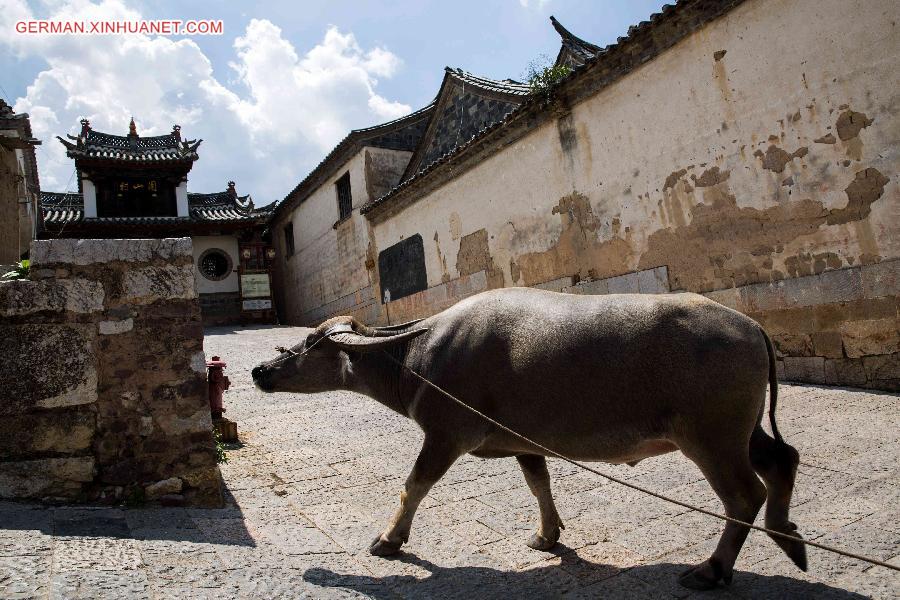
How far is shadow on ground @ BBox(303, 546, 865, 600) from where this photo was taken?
2779 millimetres

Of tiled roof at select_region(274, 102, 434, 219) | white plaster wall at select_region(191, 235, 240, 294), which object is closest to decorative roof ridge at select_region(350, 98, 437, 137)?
tiled roof at select_region(274, 102, 434, 219)

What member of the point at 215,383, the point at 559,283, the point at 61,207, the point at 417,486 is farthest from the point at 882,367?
the point at 61,207

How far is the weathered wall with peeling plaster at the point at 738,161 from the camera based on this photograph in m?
6.57

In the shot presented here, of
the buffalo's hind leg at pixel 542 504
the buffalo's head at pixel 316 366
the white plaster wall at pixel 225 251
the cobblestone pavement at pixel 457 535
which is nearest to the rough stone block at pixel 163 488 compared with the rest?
the cobblestone pavement at pixel 457 535

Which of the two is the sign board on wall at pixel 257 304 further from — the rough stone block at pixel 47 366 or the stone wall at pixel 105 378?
the rough stone block at pixel 47 366

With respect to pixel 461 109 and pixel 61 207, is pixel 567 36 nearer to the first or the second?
pixel 461 109

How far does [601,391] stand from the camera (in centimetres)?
289

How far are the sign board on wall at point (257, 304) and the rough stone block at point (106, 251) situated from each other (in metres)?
19.8

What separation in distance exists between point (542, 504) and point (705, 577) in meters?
0.98

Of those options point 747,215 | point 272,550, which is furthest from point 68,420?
point 747,215

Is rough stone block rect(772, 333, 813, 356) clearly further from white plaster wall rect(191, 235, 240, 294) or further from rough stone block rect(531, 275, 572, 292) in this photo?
white plaster wall rect(191, 235, 240, 294)

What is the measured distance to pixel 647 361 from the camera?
280 cm

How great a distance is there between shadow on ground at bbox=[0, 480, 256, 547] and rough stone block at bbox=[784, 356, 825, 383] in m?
6.60

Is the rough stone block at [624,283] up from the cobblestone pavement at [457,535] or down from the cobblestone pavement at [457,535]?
up
